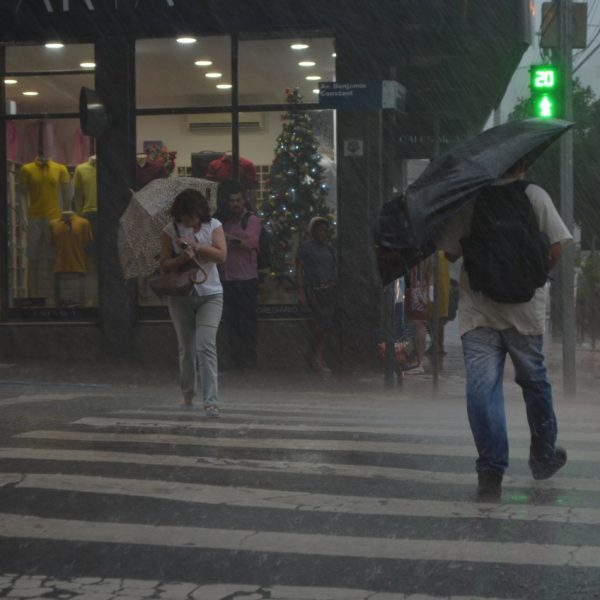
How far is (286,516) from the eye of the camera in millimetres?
5762

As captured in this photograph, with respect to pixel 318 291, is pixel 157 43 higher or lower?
higher

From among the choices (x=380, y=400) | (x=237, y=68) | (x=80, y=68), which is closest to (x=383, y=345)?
(x=380, y=400)

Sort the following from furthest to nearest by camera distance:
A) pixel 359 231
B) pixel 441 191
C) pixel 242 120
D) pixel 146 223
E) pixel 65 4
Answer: pixel 242 120
pixel 359 231
pixel 65 4
pixel 146 223
pixel 441 191

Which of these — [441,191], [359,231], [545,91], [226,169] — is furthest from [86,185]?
[441,191]

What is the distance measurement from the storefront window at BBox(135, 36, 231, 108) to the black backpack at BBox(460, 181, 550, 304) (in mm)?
10220

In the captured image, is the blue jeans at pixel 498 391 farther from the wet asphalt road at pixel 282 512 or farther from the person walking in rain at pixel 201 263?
the person walking in rain at pixel 201 263

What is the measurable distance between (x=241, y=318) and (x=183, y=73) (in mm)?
3310

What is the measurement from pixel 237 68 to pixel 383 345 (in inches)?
172

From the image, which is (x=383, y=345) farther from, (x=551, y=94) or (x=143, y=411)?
(x=143, y=411)

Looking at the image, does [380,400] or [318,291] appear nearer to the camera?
[380,400]

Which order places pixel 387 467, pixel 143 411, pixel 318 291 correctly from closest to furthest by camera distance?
pixel 387 467 < pixel 143 411 < pixel 318 291

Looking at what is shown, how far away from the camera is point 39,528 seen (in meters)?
5.53

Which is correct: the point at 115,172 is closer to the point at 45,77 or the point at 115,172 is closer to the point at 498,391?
the point at 45,77

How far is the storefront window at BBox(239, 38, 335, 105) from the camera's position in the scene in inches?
627
